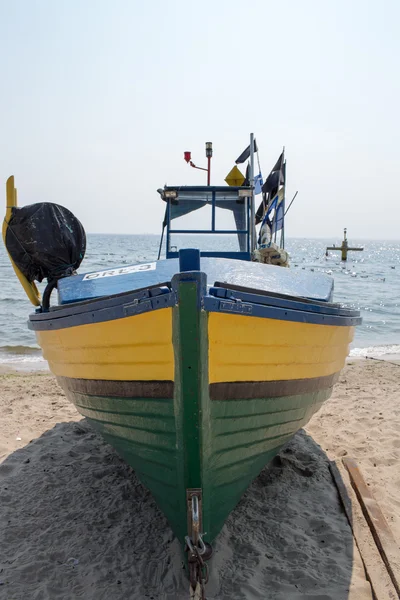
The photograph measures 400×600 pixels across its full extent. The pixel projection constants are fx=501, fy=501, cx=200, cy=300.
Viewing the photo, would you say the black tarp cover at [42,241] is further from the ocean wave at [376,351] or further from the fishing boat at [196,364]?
the ocean wave at [376,351]

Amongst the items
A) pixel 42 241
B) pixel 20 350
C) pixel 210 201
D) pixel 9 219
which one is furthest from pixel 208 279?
pixel 20 350

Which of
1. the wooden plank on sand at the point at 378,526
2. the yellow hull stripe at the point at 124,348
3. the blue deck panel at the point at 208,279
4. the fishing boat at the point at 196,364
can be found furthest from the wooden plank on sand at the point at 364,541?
the yellow hull stripe at the point at 124,348

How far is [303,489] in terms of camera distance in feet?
15.1

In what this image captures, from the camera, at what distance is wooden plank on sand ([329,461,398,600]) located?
Result: 3275 millimetres

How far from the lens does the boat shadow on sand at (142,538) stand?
332 centimetres

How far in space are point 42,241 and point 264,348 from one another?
255cm

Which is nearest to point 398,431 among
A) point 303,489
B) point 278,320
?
point 303,489

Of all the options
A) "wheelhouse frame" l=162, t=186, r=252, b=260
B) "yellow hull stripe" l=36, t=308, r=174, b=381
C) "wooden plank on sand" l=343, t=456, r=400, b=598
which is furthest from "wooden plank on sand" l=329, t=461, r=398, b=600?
"wheelhouse frame" l=162, t=186, r=252, b=260

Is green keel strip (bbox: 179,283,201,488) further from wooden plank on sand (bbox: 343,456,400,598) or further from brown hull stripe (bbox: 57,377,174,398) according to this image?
wooden plank on sand (bbox: 343,456,400,598)

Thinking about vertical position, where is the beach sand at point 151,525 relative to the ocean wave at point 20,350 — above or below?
above

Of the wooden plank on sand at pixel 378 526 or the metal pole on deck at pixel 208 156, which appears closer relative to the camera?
the wooden plank on sand at pixel 378 526

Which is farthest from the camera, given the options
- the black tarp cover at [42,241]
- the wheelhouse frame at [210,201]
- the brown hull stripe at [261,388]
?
the wheelhouse frame at [210,201]

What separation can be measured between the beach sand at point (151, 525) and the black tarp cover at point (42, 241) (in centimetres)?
194

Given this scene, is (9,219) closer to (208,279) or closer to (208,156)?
(208,279)
